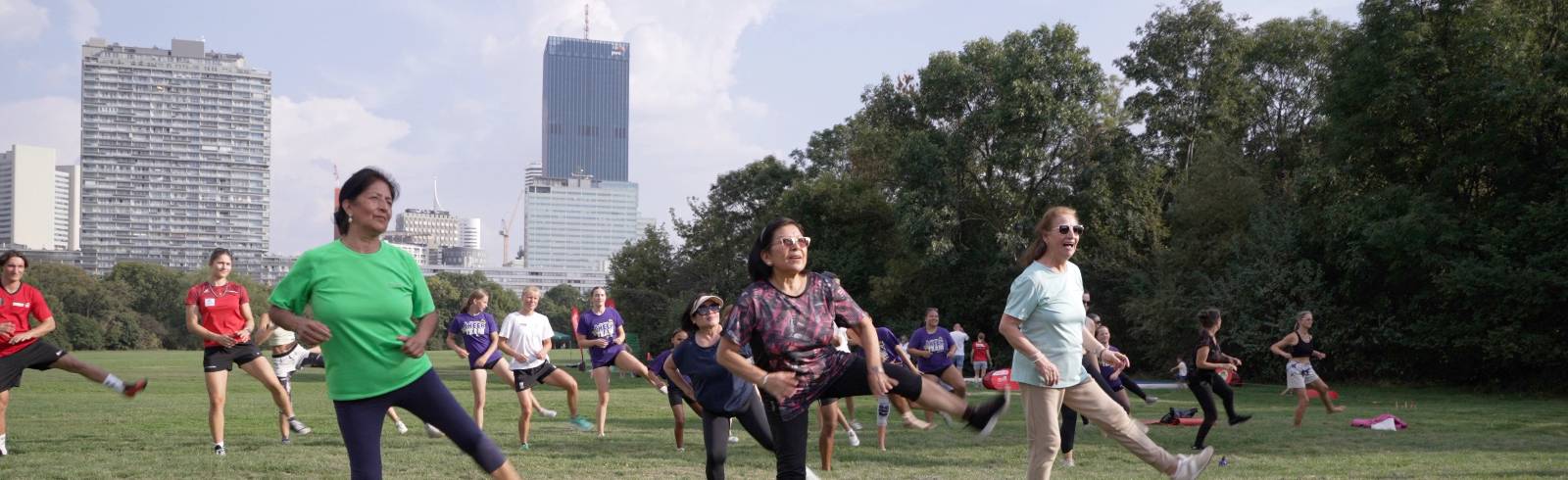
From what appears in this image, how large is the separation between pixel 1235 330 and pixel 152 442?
1111 inches

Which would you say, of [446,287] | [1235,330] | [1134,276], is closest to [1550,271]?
[1235,330]

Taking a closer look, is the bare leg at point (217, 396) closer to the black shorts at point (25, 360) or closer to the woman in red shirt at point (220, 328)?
the woman in red shirt at point (220, 328)

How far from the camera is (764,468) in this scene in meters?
11.4

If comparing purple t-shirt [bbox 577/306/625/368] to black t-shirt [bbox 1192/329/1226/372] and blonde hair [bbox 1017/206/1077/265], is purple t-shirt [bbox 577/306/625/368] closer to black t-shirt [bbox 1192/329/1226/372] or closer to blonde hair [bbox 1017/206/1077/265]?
black t-shirt [bbox 1192/329/1226/372]

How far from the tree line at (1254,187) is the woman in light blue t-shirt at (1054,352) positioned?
2240 cm

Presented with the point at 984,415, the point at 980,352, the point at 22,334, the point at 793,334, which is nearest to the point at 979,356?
the point at 980,352

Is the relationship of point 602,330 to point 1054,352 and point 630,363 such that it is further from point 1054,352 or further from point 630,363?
Answer: point 1054,352

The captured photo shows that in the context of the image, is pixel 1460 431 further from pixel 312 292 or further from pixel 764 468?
pixel 312 292

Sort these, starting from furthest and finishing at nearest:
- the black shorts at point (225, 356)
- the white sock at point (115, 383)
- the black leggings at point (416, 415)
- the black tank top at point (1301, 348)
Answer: the black tank top at point (1301, 348), the black shorts at point (225, 356), the white sock at point (115, 383), the black leggings at point (416, 415)

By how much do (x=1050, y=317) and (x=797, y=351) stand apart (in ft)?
7.35

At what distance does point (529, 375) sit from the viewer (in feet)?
44.8

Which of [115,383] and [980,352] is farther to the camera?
[980,352]

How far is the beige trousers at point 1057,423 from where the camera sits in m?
7.09

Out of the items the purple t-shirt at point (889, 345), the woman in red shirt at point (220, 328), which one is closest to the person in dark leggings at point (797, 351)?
the purple t-shirt at point (889, 345)
